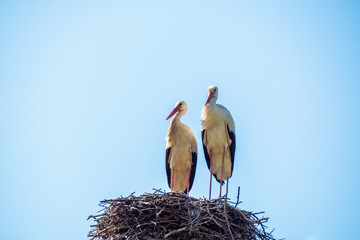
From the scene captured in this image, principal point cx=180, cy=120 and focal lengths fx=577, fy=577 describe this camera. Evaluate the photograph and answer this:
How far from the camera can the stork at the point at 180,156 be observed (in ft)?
26.2

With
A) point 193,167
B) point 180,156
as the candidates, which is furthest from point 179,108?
point 193,167

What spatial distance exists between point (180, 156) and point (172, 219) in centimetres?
214

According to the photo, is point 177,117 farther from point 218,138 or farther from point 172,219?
point 172,219

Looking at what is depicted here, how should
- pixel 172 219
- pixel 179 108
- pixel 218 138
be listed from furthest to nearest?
pixel 179 108
pixel 218 138
pixel 172 219

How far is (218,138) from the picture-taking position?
7789 mm

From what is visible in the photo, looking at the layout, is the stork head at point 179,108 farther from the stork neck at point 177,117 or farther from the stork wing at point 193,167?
the stork wing at point 193,167

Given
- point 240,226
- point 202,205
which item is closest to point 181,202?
point 202,205

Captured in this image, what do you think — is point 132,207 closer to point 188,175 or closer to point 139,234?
point 139,234

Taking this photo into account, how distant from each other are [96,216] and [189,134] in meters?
2.32

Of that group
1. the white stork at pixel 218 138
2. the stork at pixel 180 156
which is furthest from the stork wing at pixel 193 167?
the white stork at pixel 218 138

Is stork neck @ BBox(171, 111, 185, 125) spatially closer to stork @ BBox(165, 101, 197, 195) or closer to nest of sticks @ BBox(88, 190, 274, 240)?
stork @ BBox(165, 101, 197, 195)

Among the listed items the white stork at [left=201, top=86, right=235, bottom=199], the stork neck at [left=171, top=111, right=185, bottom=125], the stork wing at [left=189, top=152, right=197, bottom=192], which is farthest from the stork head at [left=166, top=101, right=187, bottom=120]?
the stork wing at [left=189, top=152, right=197, bottom=192]

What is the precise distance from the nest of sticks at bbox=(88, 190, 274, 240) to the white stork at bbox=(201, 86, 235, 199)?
1722 millimetres

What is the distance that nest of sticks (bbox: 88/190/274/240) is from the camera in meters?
5.73
